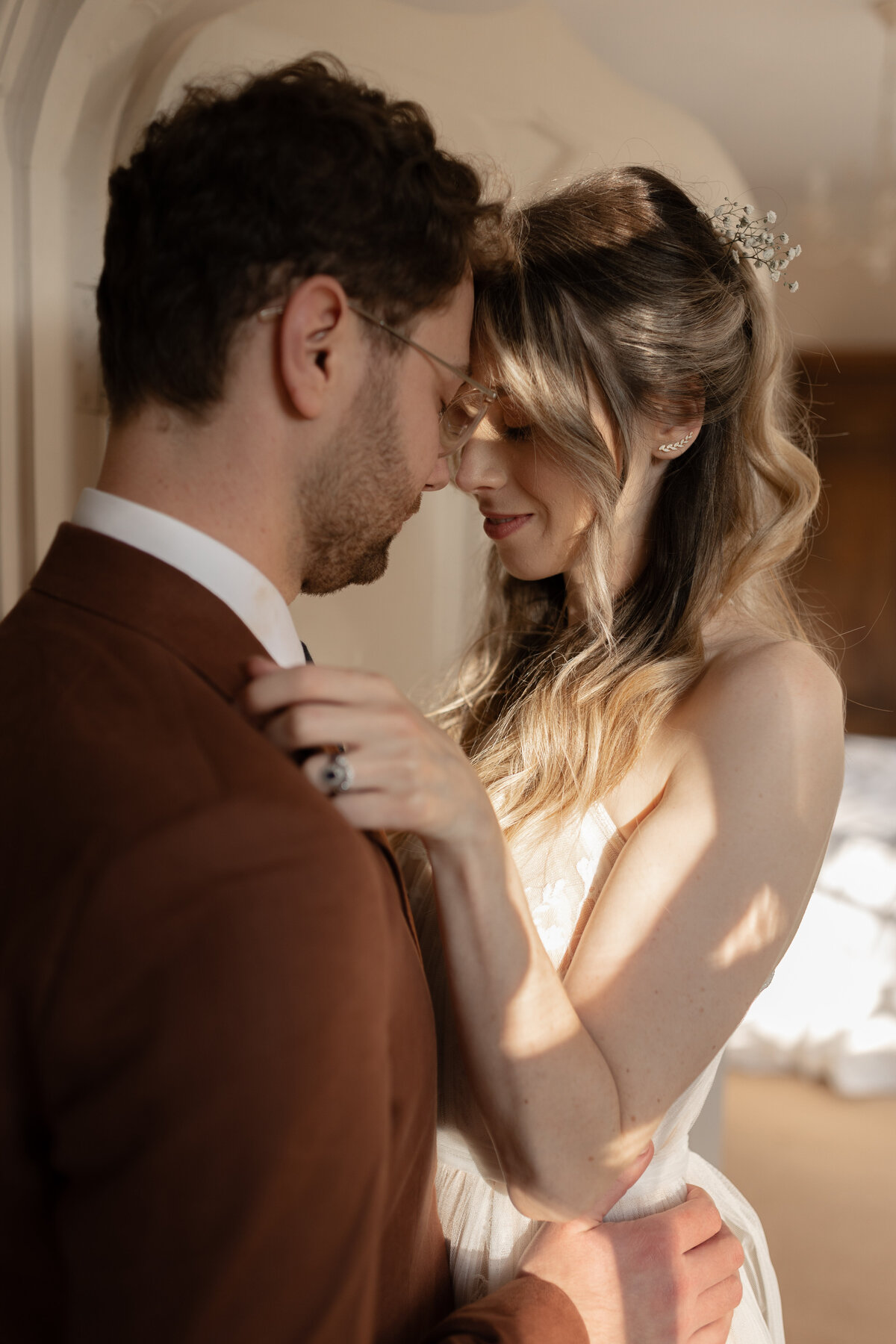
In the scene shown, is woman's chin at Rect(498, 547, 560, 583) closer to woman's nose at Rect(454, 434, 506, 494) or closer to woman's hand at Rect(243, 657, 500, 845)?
woman's nose at Rect(454, 434, 506, 494)

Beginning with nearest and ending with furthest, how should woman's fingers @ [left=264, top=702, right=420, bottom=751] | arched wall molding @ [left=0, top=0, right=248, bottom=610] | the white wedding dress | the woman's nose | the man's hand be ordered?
woman's fingers @ [left=264, top=702, right=420, bottom=751] → the man's hand → the white wedding dress → the woman's nose → arched wall molding @ [left=0, top=0, right=248, bottom=610]

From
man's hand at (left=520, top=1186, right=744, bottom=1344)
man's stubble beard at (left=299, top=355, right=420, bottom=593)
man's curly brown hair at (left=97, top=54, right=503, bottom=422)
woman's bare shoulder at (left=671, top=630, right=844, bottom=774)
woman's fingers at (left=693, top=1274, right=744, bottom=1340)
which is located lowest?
woman's fingers at (left=693, top=1274, right=744, bottom=1340)

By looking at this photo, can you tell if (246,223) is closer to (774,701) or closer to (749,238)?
(774,701)

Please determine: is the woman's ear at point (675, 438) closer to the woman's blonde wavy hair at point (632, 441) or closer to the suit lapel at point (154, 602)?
the woman's blonde wavy hair at point (632, 441)

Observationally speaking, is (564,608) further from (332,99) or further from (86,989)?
(86,989)

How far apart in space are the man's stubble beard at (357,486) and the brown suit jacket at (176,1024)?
0.72 ft

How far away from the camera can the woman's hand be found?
740 mm

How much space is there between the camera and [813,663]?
3.88ft

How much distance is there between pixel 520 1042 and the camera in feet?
3.13

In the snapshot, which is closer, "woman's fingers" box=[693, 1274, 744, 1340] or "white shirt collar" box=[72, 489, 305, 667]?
"white shirt collar" box=[72, 489, 305, 667]

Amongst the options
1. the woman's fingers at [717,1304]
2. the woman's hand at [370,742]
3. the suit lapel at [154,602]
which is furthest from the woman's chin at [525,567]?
the woman's fingers at [717,1304]

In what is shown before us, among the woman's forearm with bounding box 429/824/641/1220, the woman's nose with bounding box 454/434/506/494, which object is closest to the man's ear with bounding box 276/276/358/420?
the woman's forearm with bounding box 429/824/641/1220

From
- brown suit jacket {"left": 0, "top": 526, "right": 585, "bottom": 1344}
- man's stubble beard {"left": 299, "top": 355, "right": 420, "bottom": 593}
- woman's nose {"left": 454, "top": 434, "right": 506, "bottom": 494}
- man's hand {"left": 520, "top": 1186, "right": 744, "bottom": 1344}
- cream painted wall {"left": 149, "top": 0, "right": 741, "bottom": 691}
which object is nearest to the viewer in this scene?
brown suit jacket {"left": 0, "top": 526, "right": 585, "bottom": 1344}

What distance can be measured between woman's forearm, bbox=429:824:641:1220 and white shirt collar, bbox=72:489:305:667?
0.27m
